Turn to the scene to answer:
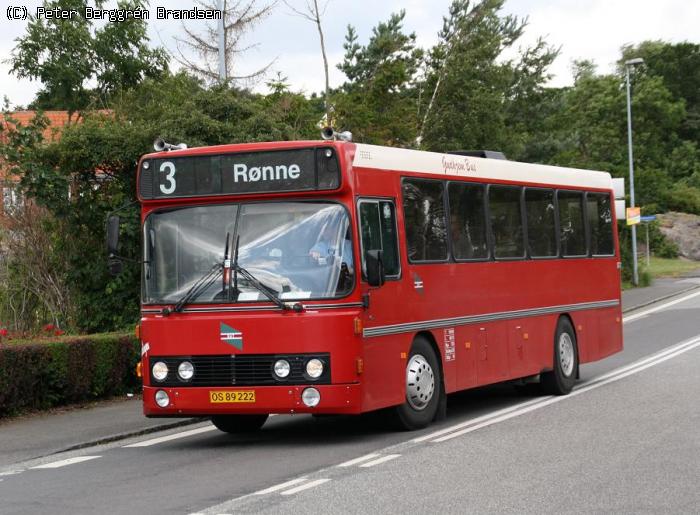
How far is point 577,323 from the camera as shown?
18.4 m

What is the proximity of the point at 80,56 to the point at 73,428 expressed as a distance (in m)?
33.5

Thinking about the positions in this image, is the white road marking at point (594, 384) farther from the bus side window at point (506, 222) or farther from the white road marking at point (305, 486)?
the white road marking at point (305, 486)

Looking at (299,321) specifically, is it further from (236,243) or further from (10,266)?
(10,266)

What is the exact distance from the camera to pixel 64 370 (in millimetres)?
16812

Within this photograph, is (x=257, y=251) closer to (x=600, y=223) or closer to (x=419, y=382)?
(x=419, y=382)

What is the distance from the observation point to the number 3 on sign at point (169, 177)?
13.1 metres

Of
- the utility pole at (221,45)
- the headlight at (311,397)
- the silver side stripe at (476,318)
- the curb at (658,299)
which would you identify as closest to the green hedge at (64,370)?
the headlight at (311,397)

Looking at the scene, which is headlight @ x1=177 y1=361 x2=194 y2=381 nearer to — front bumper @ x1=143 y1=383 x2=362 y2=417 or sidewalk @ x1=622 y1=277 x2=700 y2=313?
front bumper @ x1=143 y1=383 x2=362 y2=417

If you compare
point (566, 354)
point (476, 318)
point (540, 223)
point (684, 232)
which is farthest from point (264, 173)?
point (684, 232)

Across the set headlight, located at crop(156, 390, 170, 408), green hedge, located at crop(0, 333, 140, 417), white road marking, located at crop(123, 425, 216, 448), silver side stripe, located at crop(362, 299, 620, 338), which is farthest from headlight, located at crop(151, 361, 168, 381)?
green hedge, located at crop(0, 333, 140, 417)

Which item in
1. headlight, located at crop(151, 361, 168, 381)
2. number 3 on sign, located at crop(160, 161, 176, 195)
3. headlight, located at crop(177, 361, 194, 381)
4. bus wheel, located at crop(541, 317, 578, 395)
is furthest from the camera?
bus wheel, located at crop(541, 317, 578, 395)

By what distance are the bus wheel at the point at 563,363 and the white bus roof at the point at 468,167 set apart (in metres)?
2.00

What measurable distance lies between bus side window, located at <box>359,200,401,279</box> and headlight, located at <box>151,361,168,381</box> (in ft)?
6.95

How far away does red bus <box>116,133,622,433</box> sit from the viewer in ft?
40.2
